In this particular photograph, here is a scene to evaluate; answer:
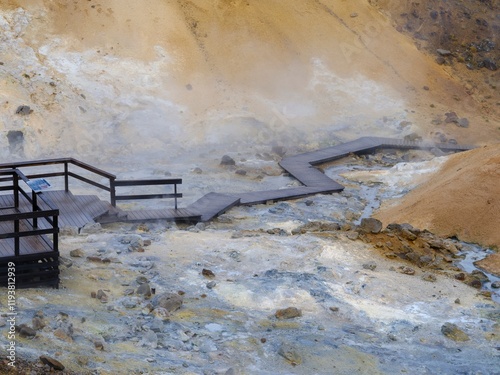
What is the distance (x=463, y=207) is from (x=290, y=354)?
7663mm

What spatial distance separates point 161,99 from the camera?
77.0 ft

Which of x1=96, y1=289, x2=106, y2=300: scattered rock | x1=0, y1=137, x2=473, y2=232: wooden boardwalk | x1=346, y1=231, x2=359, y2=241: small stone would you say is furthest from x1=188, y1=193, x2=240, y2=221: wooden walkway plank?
x1=96, y1=289, x2=106, y2=300: scattered rock

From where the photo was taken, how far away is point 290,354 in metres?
9.29

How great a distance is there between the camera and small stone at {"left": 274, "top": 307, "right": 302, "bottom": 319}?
34.3ft

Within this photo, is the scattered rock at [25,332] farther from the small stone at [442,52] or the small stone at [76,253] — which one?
the small stone at [442,52]

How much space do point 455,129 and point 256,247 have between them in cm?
1377

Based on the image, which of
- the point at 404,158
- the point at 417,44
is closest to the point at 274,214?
the point at 404,158

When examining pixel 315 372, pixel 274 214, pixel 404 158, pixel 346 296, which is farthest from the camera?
pixel 404 158

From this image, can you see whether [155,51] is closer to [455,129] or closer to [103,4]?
[103,4]

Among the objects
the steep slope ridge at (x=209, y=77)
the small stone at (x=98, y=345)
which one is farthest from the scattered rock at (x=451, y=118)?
the small stone at (x=98, y=345)

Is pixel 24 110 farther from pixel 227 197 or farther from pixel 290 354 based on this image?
pixel 290 354

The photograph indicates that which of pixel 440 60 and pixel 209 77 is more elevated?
pixel 440 60

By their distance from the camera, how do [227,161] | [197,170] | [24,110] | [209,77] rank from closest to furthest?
[197,170] < [227,161] < [24,110] < [209,77]

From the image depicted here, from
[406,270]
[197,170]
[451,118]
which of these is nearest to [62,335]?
[406,270]
